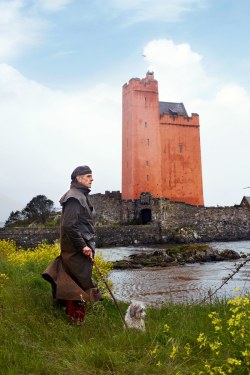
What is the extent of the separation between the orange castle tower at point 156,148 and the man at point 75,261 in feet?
129

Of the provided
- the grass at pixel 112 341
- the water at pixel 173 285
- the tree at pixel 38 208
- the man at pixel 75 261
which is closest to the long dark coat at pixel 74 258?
the man at pixel 75 261

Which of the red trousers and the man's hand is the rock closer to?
the red trousers

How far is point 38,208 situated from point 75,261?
45.3 meters

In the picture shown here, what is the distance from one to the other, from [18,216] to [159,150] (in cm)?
1711

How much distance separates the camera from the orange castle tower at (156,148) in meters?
45.7

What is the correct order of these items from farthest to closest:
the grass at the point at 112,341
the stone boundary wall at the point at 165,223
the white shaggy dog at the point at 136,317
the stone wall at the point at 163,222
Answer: the stone wall at the point at 163,222, the stone boundary wall at the point at 165,223, the white shaggy dog at the point at 136,317, the grass at the point at 112,341

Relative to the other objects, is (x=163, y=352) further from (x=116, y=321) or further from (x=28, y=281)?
(x=28, y=281)

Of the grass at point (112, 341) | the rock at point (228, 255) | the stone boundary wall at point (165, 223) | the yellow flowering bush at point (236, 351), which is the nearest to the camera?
the yellow flowering bush at point (236, 351)

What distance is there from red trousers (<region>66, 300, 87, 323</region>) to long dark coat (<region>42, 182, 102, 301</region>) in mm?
110

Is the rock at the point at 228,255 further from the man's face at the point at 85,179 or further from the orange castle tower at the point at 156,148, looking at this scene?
the orange castle tower at the point at 156,148

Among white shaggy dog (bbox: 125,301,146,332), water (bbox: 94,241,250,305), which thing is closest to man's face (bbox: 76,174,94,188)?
white shaggy dog (bbox: 125,301,146,332)

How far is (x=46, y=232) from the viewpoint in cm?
3425

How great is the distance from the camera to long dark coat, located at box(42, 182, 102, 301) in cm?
555

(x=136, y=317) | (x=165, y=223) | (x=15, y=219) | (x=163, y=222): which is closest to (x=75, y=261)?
(x=136, y=317)
